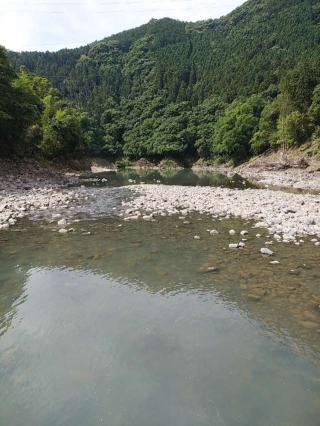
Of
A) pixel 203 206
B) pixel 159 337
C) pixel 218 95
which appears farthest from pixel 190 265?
pixel 218 95

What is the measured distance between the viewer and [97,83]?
194375 millimetres

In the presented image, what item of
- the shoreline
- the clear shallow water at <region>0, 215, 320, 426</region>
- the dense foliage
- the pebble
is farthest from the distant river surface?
the dense foliage

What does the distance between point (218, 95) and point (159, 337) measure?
420ft

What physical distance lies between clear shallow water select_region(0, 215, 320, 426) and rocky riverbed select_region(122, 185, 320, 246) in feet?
8.32

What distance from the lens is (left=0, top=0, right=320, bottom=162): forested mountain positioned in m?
74.6

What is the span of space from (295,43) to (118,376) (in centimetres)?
15351

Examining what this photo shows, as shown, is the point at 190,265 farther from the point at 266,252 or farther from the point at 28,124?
the point at 28,124

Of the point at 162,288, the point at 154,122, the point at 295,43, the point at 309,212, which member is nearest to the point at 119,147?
the point at 154,122

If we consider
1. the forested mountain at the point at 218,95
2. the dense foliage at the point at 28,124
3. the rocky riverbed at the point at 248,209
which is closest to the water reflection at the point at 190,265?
the rocky riverbed at the point at 248,209

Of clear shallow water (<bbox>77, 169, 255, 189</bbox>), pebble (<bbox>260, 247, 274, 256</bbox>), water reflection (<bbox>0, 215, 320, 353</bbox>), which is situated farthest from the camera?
clear shallow water (<bbox>77, 169, 255, 189</bbox>)

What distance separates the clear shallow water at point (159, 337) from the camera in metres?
5.88

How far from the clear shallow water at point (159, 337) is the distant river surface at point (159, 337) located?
0.08ft

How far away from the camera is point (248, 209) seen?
2155 cm

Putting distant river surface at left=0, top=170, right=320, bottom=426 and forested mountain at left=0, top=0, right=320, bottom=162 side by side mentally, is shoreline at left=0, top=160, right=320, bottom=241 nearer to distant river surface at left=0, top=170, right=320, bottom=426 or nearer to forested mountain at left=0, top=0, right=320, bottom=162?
distant river surface at left=0, top=170, right=320, bottom=426
